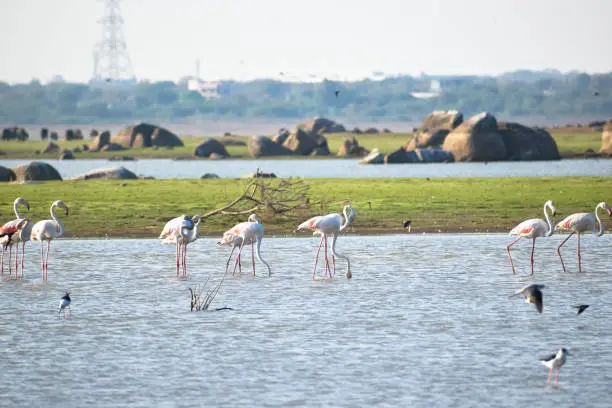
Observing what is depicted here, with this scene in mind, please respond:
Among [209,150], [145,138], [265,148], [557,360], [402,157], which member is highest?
[145,138]

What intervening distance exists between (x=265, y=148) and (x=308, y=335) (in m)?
76.7

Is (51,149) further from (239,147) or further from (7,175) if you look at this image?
(7,175)

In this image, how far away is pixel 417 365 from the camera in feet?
45.5

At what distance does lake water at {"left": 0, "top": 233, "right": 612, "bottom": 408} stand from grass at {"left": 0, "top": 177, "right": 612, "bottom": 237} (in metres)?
4.53

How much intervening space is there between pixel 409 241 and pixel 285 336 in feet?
40.8

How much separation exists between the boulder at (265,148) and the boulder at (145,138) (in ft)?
47.3

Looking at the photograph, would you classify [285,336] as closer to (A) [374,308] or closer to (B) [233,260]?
(A) [374,308]

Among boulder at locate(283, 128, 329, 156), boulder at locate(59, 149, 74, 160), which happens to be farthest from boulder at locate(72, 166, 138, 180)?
boulder at locate(283, 128, 329, 156)

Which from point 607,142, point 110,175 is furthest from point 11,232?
point 607,142

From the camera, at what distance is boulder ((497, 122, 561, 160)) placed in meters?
81.4

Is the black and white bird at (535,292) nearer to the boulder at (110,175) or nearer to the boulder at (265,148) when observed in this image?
the boulder at (110,175)

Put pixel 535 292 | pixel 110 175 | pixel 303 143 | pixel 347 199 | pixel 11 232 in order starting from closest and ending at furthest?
pixel 535 292 → pixel 11 232 → pixel 347 199 → pixel 110 175 → pixel 303 143

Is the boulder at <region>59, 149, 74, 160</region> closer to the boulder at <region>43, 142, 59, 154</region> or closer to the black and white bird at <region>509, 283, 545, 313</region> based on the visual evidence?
the boulder at <region>43, 142, 59, 154</region>

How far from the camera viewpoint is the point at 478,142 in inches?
3174
